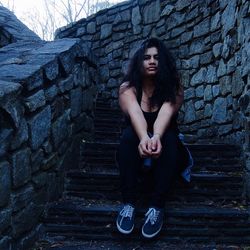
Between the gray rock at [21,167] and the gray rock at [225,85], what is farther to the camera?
the gray rock at [225,85]

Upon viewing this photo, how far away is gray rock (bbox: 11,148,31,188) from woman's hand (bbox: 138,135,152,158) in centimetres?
65

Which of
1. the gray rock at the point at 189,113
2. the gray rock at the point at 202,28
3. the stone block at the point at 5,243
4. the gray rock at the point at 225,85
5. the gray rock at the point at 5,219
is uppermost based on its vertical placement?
the gray rock at the point at 202,28

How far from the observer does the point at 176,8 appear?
4.98 meters

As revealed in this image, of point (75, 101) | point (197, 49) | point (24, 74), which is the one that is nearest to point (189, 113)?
point (197, 49)

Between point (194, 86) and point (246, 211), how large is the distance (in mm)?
2117

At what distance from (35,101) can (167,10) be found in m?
3.41

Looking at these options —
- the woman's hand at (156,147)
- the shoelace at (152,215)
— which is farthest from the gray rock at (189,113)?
the shoelace at (152,215)

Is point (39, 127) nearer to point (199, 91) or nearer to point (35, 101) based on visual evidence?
point (35, 101)

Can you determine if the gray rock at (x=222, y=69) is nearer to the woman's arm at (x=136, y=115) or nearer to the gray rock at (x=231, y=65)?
the gray rock at (x=231, y=65)

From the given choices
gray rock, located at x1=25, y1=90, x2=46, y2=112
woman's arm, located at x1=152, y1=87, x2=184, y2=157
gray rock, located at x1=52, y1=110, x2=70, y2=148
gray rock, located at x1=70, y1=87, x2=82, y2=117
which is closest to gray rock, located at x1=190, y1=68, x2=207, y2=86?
woman's arm, located at x1=152, y1=87, x2=184, y2=157

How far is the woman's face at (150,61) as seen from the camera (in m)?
2.91

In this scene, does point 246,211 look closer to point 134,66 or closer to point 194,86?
point 134,66

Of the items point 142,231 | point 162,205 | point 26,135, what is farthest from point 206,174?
point 26,135

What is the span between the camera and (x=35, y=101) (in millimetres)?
2195
